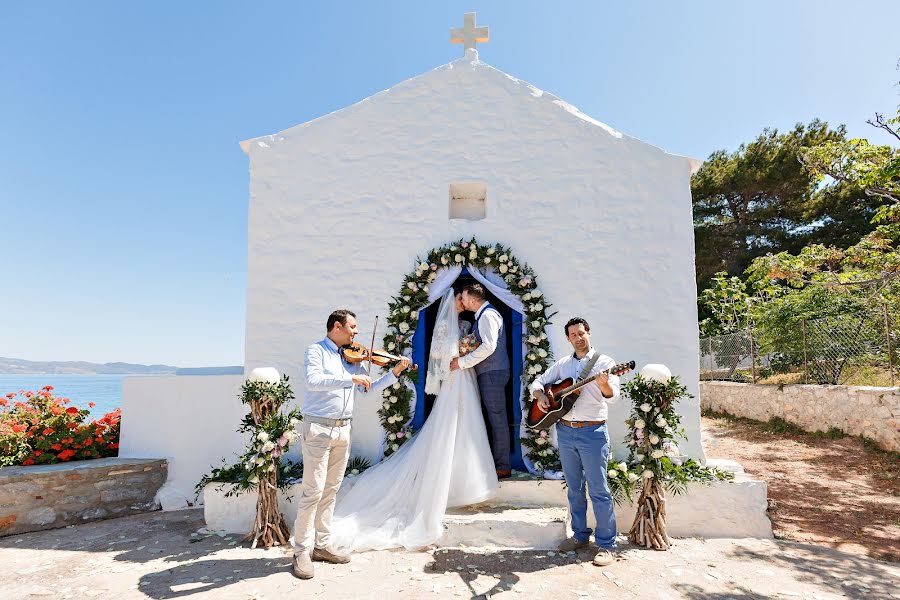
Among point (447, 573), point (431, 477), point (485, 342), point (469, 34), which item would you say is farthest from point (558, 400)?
point (469, 34)

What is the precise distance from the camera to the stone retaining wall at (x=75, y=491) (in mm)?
5078

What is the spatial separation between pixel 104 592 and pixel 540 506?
3.68 metres

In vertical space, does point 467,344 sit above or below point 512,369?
above

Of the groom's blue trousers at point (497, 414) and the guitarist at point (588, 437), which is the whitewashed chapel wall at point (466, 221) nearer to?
the groom's blue trousers at point (497, 414)

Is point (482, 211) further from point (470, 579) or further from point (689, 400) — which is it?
point (470, 579)

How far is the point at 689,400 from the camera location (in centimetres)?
558

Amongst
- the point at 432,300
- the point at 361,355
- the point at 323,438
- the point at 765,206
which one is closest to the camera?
the point at 323,438

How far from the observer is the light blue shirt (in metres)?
3.85

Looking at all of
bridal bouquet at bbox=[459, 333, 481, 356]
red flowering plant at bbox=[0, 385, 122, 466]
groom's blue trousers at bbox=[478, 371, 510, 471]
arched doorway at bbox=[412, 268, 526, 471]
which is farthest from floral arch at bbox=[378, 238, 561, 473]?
red flowering plant at bbox=[0, 385, 122, 466]

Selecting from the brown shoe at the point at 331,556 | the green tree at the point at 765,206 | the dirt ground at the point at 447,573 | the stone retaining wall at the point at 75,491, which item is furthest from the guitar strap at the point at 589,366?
the green tree at the point at 765,206

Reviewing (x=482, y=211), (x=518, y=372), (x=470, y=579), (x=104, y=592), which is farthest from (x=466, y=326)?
(x=104, y=592)

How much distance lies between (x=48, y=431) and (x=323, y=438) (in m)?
4.46

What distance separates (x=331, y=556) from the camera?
404 centimetres

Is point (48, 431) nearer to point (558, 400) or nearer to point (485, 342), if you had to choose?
point (485, 342)
